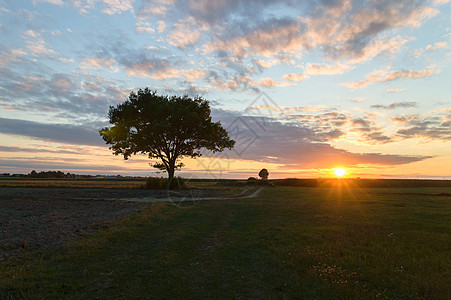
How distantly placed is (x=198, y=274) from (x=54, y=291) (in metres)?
3.77

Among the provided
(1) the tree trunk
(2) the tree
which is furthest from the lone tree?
(2) the tree

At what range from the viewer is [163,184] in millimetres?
47438

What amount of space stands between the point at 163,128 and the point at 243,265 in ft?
122

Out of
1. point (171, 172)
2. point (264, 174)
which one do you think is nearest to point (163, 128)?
point (171, 172)

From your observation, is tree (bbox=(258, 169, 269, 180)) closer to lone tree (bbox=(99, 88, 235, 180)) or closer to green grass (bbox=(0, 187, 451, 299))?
lone tree (bbox=(99, 88, 235, 180))

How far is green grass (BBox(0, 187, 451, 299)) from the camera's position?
21.8 feet

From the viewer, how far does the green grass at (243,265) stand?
663cm

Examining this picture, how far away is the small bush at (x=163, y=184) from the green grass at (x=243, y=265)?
107ft

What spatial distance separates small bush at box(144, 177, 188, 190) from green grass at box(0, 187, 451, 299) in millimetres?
32727

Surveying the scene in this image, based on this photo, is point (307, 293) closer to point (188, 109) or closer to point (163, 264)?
point (163, 264)

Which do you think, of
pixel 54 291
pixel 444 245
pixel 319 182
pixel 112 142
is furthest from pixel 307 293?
pixel 319 182

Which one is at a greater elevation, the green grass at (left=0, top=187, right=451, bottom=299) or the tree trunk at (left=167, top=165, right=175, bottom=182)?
the tree trunk at (left=167, top=165, right=175, bottom=182)

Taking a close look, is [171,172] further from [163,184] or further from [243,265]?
[243,265]

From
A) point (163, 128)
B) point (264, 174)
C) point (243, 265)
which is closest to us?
point (243, 265)
